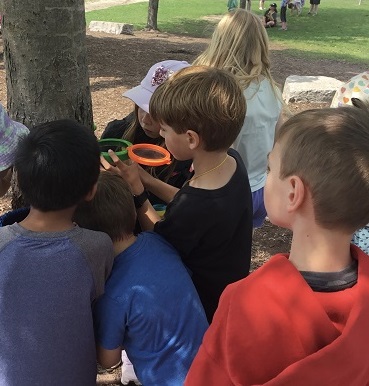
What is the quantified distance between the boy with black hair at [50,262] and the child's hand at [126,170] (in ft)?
1.28

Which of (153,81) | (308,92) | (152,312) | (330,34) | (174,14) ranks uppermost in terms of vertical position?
(153,81)

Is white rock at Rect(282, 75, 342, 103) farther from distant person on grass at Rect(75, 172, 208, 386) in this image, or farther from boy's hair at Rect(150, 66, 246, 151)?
distant person on grass at Rect(75, 172, 208, 386)

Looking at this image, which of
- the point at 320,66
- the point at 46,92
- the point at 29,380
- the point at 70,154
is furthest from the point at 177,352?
the point at 320,66

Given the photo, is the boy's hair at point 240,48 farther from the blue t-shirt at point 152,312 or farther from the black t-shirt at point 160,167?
the blue t-shirt at point 152,312

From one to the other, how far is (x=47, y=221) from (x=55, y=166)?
0.66ft

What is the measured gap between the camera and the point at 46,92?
2807mm

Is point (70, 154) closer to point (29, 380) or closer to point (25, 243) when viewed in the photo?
point (25, 243)

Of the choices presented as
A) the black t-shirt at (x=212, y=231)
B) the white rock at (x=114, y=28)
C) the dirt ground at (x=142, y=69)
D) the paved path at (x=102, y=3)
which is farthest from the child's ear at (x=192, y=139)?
the paved path at (x=102, y=3)

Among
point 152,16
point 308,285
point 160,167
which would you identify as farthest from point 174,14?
point 308,285

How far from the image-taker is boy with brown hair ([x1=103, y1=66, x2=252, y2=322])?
2.13 meters

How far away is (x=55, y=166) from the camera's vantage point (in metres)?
1.77

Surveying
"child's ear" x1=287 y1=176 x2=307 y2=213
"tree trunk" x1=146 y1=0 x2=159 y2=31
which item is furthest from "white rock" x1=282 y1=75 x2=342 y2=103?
"tree trunk" x1=146 y1=0 x2=159 y2=31

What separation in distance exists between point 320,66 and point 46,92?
12.9 meters

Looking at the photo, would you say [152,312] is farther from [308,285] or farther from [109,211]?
[308,285]
